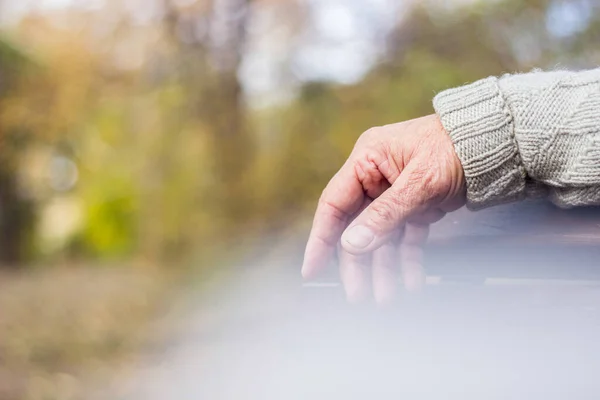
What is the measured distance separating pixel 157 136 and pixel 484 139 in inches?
132

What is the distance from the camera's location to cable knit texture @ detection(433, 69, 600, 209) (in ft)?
2.07

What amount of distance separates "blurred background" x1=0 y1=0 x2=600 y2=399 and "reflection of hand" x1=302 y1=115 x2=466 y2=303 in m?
2.45

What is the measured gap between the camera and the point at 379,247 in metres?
0.69

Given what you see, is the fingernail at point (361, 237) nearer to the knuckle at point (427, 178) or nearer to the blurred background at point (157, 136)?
the knuckle at point (427, 178)

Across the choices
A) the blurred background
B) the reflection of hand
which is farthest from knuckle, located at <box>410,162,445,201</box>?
the blurred background

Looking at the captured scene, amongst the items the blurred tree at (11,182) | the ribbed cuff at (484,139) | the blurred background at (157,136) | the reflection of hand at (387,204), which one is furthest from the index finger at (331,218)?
the blurred tree at (11,182)

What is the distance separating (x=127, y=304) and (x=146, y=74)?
145cm

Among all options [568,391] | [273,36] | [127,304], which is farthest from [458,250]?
[127,304]

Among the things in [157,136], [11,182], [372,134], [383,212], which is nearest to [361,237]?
[383,212]

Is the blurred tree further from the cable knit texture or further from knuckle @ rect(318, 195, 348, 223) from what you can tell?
the cable knit texture

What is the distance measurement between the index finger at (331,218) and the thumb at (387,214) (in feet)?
0.22

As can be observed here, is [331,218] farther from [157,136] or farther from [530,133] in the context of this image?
[157,136]

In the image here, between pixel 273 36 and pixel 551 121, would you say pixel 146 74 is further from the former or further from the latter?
pixel 551 121

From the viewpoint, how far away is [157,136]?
12.5ft
